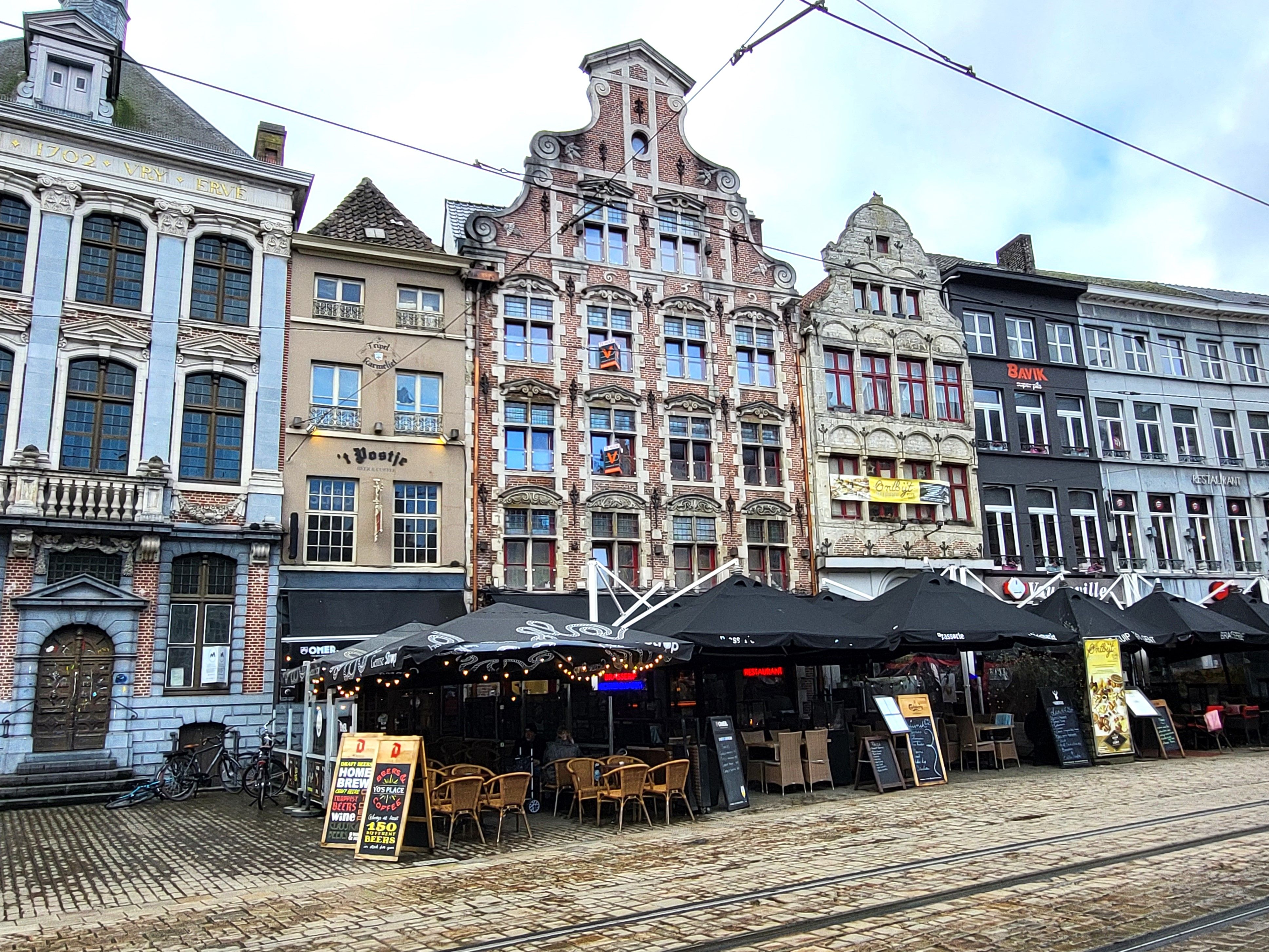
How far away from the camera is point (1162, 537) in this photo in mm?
31016

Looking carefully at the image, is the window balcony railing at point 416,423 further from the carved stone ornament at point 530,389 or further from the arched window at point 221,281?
the arched window at point 221,281

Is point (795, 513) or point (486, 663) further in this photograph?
point (795, 513)

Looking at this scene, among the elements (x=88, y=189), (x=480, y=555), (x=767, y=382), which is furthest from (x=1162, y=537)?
(x=88, y=189)

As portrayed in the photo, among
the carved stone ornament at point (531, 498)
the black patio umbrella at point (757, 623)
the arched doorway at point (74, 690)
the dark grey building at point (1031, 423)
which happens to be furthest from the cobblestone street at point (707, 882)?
the dark grey building at point (1031, 423)

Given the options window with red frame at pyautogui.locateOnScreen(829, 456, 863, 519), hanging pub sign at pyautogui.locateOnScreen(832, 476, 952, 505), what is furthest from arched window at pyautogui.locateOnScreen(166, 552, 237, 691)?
hanging pub sign at pyautogui.locateOnScreen(832, 476, 952, 505)

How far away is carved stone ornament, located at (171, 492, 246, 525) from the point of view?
1983cm

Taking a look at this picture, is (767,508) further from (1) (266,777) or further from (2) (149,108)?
(2) (149,108)

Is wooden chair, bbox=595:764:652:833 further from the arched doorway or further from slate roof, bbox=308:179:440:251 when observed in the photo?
slate roof, bbox=308:179:440:251

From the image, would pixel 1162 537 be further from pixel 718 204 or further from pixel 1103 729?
pixel 718 204

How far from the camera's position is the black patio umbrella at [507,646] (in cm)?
1162

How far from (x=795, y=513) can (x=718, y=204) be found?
8909mm

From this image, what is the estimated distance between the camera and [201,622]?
64.6ft

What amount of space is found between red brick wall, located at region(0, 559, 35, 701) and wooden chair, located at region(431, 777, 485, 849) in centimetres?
1111

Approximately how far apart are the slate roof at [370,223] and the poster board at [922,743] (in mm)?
15077
